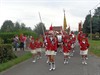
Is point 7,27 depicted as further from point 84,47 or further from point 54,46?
point 54,46

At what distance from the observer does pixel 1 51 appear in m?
20.2

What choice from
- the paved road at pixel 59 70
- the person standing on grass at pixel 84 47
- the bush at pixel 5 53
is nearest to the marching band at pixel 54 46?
the person standing on grass at pixel 84 47

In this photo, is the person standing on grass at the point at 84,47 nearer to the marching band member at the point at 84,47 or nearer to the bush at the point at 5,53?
the marching band member at the point at 84,47

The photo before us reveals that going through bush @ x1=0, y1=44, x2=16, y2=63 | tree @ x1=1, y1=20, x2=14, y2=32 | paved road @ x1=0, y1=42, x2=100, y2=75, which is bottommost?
paved road @ x1=0, y1=42, x2=100, y2=75

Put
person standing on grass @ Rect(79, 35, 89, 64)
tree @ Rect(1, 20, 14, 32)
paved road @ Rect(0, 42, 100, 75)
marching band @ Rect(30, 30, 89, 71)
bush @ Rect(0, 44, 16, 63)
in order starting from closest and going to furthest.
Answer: paved road @ Rect(0, 42, 100, 75) < marching band @ Rect(30, 30, 89, 71) < person standing on grass @ Rect(79, 35, 89, 64) < bush @ Rect(0, 44, 16, 63) < tree @ Rect(1, 20, 14, 32)

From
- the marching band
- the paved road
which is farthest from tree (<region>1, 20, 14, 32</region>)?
the paved road

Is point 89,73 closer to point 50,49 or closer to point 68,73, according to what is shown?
point 68,73

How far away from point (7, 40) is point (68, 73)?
32.2 metres

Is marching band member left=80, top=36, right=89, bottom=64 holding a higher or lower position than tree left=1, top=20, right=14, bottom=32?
lower

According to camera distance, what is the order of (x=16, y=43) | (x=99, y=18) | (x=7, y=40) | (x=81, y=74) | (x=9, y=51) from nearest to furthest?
(x=81, y=74) → (x=9, y=51) → (x=16, y=43) → (x=7, y=40) → (x=99, y=18)

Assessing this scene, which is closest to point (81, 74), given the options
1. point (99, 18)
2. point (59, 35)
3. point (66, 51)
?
point (66, 51)

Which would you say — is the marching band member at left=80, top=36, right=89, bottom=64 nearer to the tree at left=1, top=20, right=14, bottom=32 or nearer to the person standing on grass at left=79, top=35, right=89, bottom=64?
the person standing on grass at left=79, top=35, right=89, bottom=64

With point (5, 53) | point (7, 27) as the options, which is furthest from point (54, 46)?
point (7, 27)

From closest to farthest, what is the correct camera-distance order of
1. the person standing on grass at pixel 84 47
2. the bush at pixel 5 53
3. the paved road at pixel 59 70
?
the paved road at pixel 59 70 < the person standing on grass at pixel 84 47 < the bush at pixel 5 53
